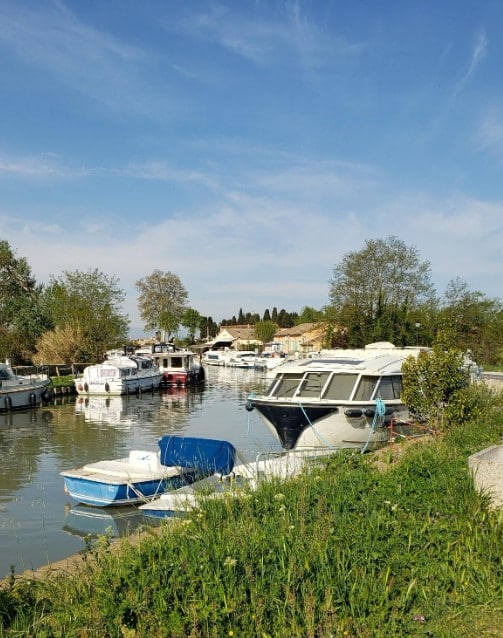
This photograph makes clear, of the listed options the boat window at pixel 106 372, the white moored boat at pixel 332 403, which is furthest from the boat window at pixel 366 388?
the boat window at pixel 106 372

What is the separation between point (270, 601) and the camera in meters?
5.35

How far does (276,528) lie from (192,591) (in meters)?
1.81

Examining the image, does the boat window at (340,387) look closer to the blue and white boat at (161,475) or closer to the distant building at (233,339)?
the blue and white boat at (161,475)

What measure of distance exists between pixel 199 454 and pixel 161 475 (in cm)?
109

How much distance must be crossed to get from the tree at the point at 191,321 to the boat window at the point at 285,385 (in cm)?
12670

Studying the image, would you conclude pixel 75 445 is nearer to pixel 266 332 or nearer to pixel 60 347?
pixel 60 347

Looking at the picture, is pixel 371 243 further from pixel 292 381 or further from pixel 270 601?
pixel 270 601

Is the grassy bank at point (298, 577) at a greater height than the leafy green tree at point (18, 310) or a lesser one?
lesser

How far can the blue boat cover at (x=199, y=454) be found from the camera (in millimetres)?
13398

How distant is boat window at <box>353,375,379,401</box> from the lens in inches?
744

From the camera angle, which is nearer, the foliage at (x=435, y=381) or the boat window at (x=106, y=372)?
the foliage at (x=435, y=381)

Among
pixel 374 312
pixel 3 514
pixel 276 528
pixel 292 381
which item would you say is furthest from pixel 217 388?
pixel 276 528

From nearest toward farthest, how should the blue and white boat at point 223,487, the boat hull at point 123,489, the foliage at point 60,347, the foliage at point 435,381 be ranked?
the blue and white boat at point 223,487 → the boat hull at point 123,489 → the foliage at point 435,381 → the foliage at point 60,347

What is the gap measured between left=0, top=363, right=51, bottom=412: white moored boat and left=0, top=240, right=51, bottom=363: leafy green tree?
733 inches
